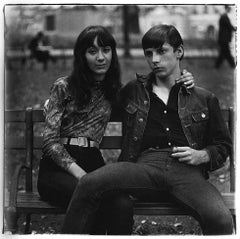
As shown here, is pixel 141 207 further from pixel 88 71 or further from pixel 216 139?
pixel 88 71

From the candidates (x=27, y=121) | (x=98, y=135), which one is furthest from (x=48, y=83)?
(x=98, y=135)

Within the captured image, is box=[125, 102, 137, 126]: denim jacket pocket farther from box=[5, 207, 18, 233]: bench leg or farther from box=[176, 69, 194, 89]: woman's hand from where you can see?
box=[5, 207, 18, 233]: bench leg

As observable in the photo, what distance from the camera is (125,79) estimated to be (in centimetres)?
547

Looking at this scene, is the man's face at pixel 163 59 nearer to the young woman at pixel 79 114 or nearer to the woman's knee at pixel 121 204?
the young woman at pixel 79 114

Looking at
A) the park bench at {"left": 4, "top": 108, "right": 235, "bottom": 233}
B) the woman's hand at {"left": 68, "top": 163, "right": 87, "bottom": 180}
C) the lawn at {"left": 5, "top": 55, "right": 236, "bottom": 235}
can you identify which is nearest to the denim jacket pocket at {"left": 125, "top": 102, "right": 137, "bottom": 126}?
the park bench at {"left": 4, "top": 108, "right": 235, "bottom": 233}

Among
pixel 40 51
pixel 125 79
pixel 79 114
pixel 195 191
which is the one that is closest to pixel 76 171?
pixel 79 114

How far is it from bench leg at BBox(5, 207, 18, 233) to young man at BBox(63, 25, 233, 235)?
51cm

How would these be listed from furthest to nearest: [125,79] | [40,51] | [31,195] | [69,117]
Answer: [125,79] → [40,51] → [31,195] → [69,117]

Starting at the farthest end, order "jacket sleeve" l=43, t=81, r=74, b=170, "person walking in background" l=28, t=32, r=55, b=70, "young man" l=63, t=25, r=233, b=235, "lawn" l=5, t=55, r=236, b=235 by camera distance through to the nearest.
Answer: "person walking in background" l=28, t=32, r=55, b=70 < "lawn" l=5, t=55, r=236, b=235 < "jacket sleeve" l=43, t=81, r=74, b=170 < "young man" l=63, t=25, r=233, b=235

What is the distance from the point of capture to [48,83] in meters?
4.87

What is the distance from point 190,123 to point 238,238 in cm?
54

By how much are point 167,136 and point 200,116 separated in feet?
0.62

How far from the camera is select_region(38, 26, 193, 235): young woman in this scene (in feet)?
7.10

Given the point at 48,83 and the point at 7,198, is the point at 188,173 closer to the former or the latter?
the point at 7,198
